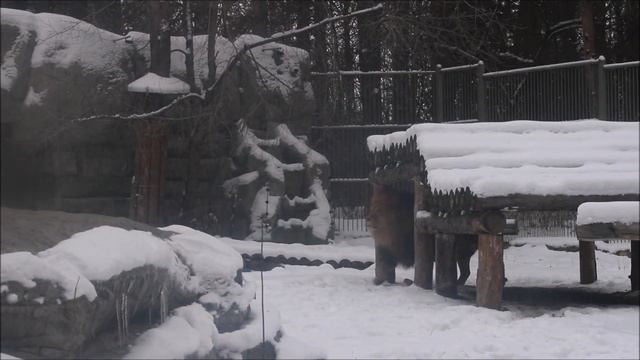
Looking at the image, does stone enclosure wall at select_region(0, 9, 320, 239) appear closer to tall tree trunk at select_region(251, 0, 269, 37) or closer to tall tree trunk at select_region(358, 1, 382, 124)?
tall tree trunk at select_region(251, 0, 269, 37)

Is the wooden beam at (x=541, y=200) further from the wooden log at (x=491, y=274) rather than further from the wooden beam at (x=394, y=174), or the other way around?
the wooden beam at (x=394, y=174)

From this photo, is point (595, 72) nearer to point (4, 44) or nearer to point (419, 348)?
point (419, 348)

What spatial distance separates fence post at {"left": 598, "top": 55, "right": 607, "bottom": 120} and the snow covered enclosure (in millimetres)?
5067

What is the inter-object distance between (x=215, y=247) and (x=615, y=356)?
8.51ft

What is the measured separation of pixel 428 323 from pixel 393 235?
3.25m

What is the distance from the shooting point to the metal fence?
1306 centimetres

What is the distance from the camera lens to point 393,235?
10062mm

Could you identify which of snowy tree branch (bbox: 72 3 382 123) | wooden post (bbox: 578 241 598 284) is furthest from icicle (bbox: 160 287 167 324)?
wooden post (bbox: 578 241 598 284)

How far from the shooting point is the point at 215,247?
5793 mm

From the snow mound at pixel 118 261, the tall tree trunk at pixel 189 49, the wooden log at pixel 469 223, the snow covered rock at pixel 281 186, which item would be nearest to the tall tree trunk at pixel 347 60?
the snow covered rock at pixel 281 186

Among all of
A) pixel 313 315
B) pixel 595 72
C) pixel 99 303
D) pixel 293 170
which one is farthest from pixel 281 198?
pixel 99 303

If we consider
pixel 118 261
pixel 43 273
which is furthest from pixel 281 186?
pixel 43 273

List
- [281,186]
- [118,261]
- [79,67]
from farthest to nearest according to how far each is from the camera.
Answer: [281,186] → [79,67] → [118,261]

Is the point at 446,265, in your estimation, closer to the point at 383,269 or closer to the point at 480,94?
the point at 383,269
